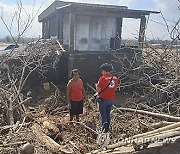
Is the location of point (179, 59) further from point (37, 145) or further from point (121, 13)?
point (121, 13)

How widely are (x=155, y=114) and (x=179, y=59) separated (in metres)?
1.57

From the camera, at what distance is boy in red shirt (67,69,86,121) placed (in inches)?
263

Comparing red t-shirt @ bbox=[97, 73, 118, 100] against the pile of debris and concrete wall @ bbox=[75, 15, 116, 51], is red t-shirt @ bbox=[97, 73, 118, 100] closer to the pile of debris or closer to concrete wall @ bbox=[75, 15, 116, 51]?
the pile of debris

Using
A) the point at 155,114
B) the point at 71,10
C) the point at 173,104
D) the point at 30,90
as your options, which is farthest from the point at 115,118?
the point at 71,10

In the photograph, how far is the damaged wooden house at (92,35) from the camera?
11.4 m

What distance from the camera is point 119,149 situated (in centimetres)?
388

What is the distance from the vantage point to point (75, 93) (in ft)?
22.3

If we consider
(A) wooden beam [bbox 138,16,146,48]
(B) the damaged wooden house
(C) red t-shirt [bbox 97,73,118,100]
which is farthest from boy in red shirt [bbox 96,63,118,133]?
(B) the damaged wooden house

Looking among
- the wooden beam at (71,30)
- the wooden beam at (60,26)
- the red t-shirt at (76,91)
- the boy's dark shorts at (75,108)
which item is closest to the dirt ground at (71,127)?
the boy's dark shorts at (75,108)

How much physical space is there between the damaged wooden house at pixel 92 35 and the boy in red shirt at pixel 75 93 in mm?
4196

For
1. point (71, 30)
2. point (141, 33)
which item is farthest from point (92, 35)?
point (141, 33)

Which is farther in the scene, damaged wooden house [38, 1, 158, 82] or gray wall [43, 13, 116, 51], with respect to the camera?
gray wall [43, 13, 116, 51]

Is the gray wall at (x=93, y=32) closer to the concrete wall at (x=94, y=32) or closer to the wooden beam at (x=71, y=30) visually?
the concrete wall at (x=94, y=32)

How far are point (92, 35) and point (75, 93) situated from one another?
653 cm
